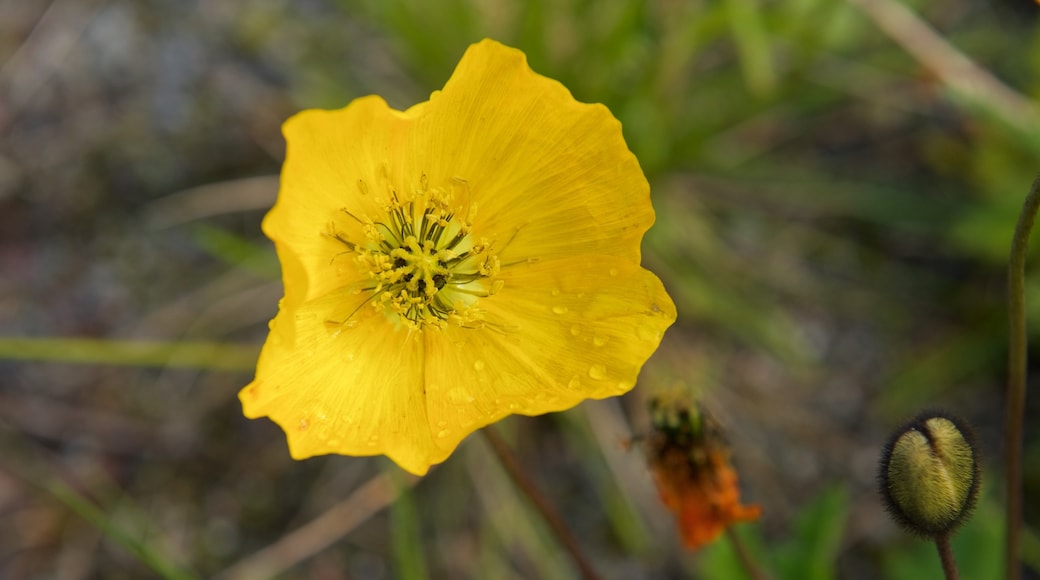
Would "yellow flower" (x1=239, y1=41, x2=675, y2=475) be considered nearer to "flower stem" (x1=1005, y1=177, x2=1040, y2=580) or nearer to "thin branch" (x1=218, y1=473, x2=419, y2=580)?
"flower stem" (x1=1005, y1=177, x2=1040, y2=580)

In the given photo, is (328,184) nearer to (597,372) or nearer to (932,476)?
(597,372)

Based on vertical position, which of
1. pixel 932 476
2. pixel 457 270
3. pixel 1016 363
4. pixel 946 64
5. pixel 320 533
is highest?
pixel 946 64

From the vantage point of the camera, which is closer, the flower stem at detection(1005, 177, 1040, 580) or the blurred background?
the flower stem at detection(1005, 177, 1040, 580)

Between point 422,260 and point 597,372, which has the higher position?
point 422,260

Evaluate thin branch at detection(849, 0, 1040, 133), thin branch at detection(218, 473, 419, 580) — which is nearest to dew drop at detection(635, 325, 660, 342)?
thin branch at detection(218, 473, 419, 580)

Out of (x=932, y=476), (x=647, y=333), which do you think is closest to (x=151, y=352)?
(x=647, y=333)

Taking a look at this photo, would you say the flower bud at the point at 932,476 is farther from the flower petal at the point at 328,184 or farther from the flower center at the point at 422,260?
the flower petal at the point at 328,184

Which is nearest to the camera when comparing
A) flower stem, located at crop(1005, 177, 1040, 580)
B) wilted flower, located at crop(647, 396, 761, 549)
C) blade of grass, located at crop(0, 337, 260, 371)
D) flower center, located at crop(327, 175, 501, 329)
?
flower stem, located at crop(1005, 177, 1040, 580)

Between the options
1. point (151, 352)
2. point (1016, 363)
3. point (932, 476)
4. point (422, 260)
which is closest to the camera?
point (932, 476)
